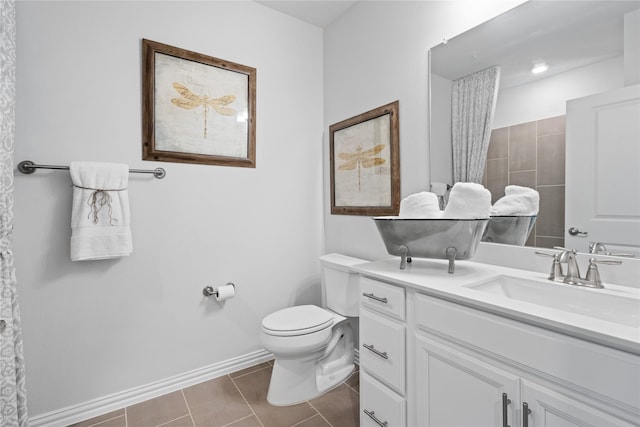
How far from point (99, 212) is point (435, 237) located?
5.49ft

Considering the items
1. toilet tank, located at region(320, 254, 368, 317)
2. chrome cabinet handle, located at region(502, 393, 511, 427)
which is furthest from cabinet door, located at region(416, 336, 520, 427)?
toilet tank, located at region(320, 254, 368, 317)

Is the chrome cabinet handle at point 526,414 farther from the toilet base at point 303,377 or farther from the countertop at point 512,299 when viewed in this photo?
the toilet base at point 303,377

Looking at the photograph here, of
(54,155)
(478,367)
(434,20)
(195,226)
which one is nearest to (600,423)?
(478,367)

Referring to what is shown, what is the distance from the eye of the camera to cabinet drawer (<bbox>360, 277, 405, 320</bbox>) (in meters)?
1.22

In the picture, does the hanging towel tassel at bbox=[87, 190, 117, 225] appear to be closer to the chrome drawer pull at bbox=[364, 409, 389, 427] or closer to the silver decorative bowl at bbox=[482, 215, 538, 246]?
the chrome drawer pull at bbox=[364, 409, 389, 427]

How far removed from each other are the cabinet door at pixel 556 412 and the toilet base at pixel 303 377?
121 centimetres

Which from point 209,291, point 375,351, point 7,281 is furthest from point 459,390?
point 7,281

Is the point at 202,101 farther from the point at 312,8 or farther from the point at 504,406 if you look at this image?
the point at 504,406

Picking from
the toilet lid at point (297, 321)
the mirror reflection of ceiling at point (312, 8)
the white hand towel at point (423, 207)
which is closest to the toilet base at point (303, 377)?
the toilet lid at point (297, 321)

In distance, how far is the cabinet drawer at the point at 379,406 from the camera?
Result: 1.23m

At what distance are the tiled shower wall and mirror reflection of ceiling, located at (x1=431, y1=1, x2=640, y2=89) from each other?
223 mm

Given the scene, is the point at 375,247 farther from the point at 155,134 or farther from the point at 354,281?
the point at 155,134

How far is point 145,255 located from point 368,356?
1.39m

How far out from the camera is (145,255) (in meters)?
1.79
